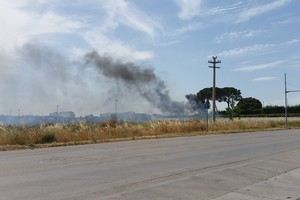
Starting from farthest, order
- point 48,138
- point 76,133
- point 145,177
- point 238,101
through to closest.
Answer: point 238,101, point 76,133, point 48,138, point 145,177

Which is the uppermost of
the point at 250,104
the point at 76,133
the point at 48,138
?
the point at 250,104

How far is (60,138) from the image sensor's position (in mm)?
27828

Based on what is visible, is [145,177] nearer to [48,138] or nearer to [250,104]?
[48,138]

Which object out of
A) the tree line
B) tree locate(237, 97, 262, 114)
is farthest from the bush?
tree locate(237, 97, 262, 114)

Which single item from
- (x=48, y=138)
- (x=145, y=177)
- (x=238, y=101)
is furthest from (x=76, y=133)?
(x=238, y=101)

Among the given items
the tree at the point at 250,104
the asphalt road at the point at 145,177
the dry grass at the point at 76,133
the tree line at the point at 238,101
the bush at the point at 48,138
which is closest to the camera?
the asphalt road at the point at 145,177

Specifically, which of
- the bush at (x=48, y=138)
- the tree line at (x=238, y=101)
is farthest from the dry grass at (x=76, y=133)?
the tree line at (x=238, y=101)

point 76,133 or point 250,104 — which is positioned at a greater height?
point 250,104

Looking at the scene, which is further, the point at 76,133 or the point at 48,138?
the point at 76,133

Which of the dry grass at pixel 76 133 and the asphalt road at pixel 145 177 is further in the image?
the dry grass at pixel 76 133

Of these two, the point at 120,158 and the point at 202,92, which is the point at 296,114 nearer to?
the point at 202,92

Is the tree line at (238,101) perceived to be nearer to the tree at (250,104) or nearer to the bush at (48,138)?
the tree at (250,104)

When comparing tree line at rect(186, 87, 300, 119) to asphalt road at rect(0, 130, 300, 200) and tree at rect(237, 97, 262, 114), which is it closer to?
tree at rect(237, 97, 262, 114)

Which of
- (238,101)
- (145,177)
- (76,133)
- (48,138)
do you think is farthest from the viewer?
(238,101)
